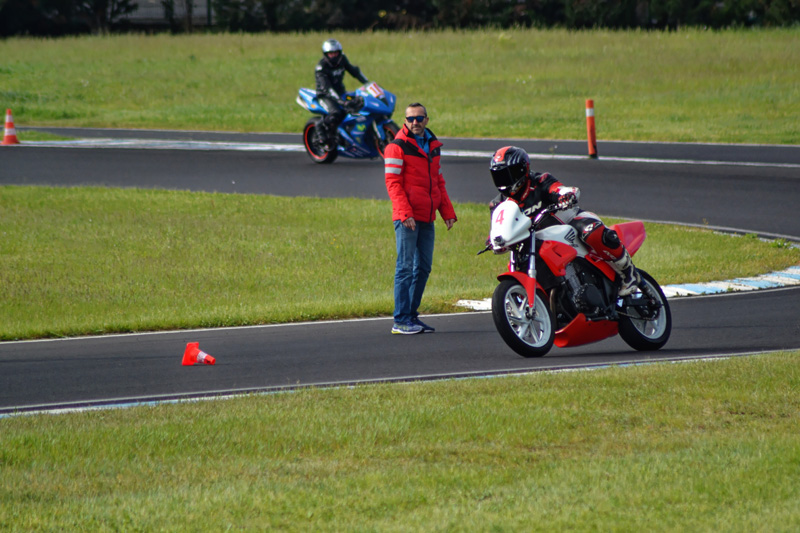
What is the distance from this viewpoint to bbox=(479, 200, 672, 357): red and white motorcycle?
8469 millimetres

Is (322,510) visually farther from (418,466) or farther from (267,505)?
(418,466)

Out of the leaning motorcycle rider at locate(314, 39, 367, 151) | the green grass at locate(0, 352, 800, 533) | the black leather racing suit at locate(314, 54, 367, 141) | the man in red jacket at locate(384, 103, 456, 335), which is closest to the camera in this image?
the green grass at locate(0, 352, 800, 533)

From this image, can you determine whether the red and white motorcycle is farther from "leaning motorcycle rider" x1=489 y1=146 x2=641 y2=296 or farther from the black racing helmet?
the black racing helmet

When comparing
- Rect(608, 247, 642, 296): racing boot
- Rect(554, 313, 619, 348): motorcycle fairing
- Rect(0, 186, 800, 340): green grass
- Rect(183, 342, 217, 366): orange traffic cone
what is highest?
Rect(608, 247, 642, 296): racing boot

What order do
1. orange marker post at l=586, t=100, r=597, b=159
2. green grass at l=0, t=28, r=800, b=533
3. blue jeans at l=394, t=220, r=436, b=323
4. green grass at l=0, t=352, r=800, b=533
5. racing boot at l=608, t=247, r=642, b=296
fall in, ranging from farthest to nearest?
orange marker post at l=586, t=100, r=597, b=159 → blue jeans at l=394, t=220, r=436, b=323 → racing boot at l=608, t=247, r=642, b=296 → green grass at l=0, t=28, r=800, b=533 → green grass at l=0, t=352, r=800, b=533

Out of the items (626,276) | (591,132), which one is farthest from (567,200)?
(591,132)

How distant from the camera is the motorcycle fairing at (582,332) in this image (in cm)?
872

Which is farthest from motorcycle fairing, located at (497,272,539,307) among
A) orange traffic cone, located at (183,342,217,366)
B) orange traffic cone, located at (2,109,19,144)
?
orange traffic cone, located at (2,109,19,144)

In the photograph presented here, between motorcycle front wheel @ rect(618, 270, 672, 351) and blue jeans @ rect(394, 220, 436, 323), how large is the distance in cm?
199

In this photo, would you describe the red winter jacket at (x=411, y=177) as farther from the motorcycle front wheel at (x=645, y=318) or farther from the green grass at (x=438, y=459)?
the green grass at (x=438, y=459)

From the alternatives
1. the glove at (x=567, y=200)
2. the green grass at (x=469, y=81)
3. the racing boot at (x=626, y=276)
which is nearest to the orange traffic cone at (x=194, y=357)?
the glove at (x=567, y=200)

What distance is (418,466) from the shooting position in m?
5.75

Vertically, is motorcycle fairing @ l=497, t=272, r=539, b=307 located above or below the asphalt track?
above

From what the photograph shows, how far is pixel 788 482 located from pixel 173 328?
7.20m
